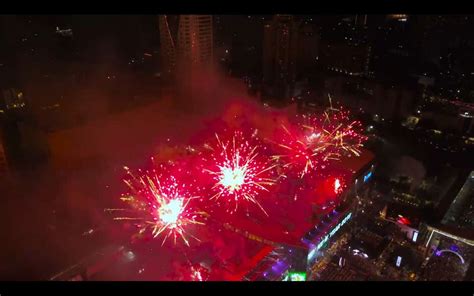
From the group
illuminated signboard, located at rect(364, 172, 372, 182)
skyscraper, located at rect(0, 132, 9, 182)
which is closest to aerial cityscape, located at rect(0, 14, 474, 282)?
skyscraper, located at rect(0, 132, 9, 182)

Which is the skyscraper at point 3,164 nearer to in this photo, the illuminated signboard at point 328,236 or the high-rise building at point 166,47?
the high-rise building at point 166,47

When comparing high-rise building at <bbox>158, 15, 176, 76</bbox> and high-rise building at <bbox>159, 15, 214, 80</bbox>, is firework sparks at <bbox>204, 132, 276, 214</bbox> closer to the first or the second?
high-rise building at <bbox>159, 15, 214, 80</bbox>

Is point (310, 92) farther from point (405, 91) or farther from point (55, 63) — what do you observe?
point (55, 63)

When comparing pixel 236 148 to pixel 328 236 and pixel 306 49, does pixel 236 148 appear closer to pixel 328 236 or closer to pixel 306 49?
pixel 328 236

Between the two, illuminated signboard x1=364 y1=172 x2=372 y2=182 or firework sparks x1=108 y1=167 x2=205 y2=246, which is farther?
illuminated signboard x1=364 y1=172 x2=372 y2=182

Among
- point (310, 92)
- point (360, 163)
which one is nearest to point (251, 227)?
point (360, 163)
